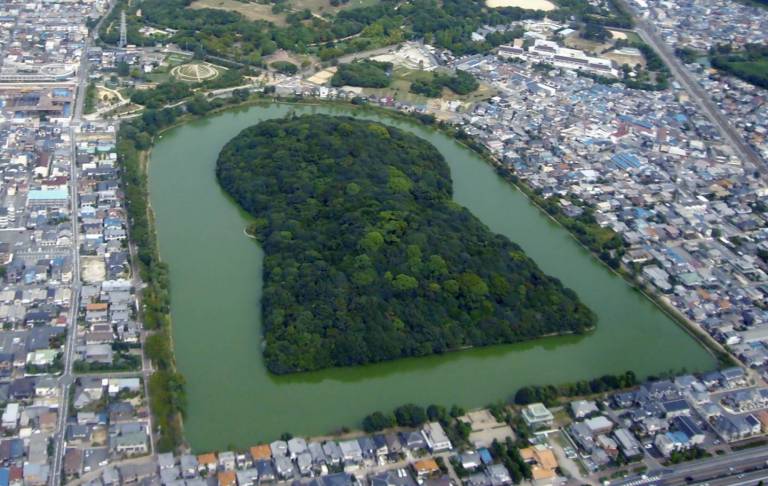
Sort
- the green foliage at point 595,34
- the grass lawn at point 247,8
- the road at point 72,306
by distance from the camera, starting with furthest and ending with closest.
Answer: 1. the green foliage at point 595,34
2. the grass lawn at point 247,8
3. the road at point 72,306

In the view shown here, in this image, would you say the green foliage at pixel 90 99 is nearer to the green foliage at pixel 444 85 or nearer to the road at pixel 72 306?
the road at pixel 72 306

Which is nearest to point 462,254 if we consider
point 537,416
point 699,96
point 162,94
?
point 537,416

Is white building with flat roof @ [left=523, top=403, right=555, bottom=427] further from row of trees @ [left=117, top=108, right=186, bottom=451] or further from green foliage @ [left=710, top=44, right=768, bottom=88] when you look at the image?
green foliage @ [left=710, top=44, right=768, bottom=88]

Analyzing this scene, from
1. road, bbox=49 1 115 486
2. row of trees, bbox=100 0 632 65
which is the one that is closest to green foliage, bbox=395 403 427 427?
road, bbox=49 1 115 486

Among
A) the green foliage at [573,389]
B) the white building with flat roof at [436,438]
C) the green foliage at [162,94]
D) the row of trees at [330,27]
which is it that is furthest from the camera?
the row of trees at [330,27]

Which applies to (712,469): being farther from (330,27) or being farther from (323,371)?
(330,27)

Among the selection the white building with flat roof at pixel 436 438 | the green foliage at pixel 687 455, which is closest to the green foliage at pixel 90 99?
the white building with flat roof at pixel 436 438
